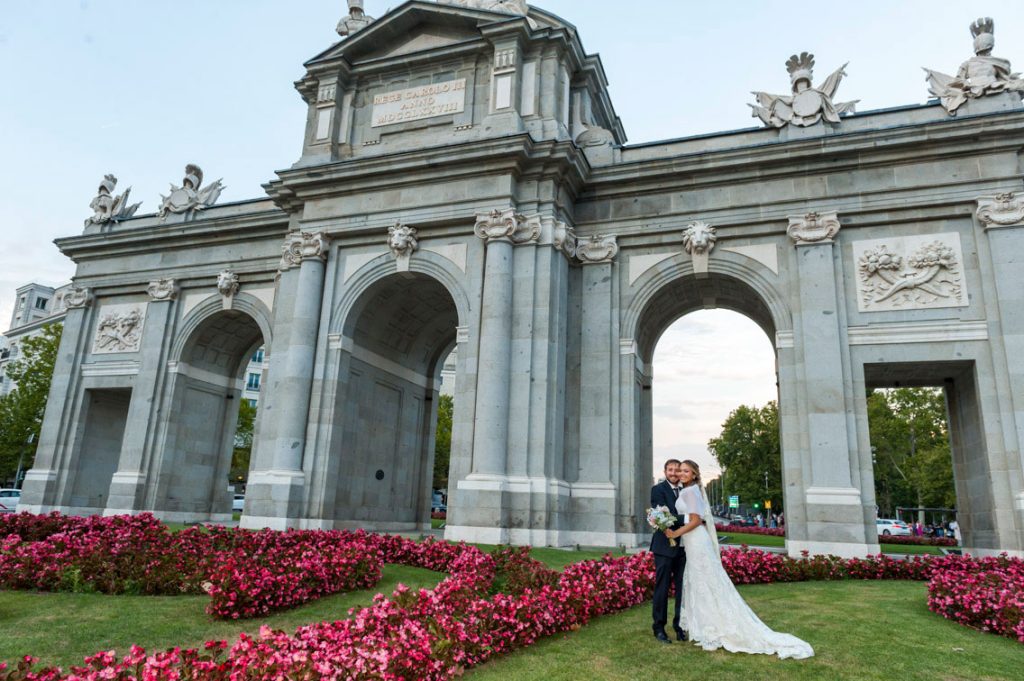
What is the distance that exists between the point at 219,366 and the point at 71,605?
18.7 m

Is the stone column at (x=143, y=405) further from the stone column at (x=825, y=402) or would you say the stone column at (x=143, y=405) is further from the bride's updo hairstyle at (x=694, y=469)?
the bride's updo hairstyle at (x=694, y=469)

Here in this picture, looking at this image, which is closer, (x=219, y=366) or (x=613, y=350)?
(x=613, y=350)

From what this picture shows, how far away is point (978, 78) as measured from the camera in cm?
1858

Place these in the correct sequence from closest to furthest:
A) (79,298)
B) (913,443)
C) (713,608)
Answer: (713,608), (79,298), (913,443)

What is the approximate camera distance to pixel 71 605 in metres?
9.92

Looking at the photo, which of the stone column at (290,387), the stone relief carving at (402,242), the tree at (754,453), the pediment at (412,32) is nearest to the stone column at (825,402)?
the stone relief carving at (402,242)

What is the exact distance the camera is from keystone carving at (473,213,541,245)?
1911 cm

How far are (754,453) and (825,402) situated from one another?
49.7 m

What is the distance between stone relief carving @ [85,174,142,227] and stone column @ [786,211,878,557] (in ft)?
83.7

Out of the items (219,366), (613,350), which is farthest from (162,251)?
(613,350)

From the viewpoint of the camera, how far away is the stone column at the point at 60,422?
82.0 feet

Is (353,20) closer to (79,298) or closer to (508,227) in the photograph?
(508,227)

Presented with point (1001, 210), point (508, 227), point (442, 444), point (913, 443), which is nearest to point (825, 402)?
point (1001, 210)

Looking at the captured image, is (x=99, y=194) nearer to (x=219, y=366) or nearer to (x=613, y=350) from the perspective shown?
(x=219, y=366)
